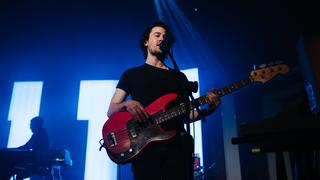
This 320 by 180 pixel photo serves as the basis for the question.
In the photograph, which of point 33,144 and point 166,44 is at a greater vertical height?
point 166,44

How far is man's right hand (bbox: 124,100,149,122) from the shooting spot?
2221mm

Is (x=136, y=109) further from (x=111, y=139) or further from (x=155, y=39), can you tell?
(x=155, y=39)

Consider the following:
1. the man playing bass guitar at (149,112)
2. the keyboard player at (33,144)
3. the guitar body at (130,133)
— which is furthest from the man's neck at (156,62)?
the keyboard player at (33,144)

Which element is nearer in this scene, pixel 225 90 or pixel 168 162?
pixel 168 162

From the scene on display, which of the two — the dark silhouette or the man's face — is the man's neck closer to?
the man's face

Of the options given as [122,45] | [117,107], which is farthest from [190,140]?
[122,45]

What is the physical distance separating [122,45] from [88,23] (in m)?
1.02

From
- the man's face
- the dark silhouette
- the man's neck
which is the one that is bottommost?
the dark silhouette

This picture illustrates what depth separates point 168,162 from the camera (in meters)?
2.02

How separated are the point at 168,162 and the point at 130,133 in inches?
17.9

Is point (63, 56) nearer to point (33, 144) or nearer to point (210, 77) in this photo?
point (33, 144)

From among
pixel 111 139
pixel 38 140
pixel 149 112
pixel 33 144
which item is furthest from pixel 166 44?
pixel 33 144

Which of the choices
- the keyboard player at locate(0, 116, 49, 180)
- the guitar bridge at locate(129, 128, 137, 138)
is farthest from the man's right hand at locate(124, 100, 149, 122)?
the keyboard player at locate(0, 116, 49, 180)

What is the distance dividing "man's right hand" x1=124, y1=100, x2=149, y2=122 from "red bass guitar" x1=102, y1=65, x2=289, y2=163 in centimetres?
9
